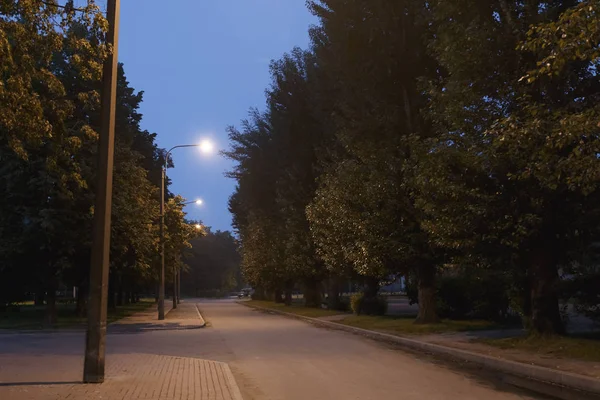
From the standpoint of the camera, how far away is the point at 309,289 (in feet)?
153

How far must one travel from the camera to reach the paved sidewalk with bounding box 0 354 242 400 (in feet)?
29.3

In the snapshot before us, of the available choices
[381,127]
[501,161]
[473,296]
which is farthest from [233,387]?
[473,296]

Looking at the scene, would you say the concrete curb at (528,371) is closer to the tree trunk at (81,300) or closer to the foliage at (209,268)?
the tree trunk at (81,300)

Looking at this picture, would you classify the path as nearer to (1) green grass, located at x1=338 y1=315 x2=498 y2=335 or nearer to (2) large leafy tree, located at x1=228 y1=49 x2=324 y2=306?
(1) green grass, located at x1=338 y1=315 x2=498 y2=335

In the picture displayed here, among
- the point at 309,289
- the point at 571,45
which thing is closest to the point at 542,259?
the point at 571,45


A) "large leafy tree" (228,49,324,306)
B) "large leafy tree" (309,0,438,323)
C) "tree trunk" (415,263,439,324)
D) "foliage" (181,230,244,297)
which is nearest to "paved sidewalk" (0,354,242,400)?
"large leafy tree" (309,0,438,323)

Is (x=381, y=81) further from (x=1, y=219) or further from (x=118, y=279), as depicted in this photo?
(x=118, y=279)

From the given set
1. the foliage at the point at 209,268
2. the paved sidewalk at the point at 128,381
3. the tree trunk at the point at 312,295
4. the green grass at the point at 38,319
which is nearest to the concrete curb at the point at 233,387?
the paved sidewalk at the point at 128,381

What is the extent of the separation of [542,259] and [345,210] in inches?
388

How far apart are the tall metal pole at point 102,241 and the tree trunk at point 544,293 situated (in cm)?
1105

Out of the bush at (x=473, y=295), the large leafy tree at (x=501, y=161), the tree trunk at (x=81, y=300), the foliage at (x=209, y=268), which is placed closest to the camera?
the large leafy tree at (x=501, y=161)

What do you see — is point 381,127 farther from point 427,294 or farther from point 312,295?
point 312,295

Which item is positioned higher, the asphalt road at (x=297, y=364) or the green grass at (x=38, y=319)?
the green grass at (x=38, y=319)

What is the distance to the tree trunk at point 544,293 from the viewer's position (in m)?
15.7
